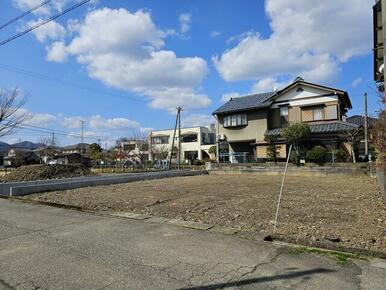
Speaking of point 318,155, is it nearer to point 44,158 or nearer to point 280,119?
point 280,119

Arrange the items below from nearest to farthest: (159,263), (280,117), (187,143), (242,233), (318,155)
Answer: (159,263)
(242,233)
(318,155)
(280,117)
(187,143)

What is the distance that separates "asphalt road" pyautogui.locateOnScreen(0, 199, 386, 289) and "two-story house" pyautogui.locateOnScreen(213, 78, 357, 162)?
67.4 ft

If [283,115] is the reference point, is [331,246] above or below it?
below

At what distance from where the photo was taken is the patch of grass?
4215 mm

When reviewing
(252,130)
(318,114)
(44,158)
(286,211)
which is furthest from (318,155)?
(44,158)

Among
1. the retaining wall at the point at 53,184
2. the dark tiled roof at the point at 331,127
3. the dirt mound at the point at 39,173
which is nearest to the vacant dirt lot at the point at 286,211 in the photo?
the retaining wall at the point at 53,184

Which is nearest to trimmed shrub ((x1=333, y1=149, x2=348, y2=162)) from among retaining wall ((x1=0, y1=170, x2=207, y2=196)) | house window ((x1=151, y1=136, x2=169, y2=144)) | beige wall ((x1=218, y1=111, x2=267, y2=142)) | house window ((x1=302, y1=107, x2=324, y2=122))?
house window ((x1=302, y1=107, x2=324, y2=122))

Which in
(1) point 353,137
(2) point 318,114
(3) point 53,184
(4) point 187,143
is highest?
(2) point 318,114

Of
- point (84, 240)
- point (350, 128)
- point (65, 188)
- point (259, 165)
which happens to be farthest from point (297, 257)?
point (350, 128)

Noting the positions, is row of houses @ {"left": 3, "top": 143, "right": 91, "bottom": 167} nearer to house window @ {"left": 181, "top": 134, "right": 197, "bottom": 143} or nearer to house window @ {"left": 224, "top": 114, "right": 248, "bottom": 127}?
house window @ {"left": 181, "top": 134, "right": 197, "bottom": 143}

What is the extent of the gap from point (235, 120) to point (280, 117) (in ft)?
12.9

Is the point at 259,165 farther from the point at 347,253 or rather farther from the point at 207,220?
the point at 347,253

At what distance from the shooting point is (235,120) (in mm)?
29031

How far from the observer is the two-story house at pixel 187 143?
57.4 m
